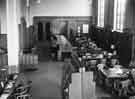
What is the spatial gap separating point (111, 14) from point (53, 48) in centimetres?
575

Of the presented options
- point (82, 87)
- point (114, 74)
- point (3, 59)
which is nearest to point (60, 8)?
point (3, 59)

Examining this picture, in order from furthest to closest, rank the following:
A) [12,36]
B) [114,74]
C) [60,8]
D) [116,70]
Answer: [60,8] < [12,36] < [116,70] < [114,74]

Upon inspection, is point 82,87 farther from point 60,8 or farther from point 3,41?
point 60,8

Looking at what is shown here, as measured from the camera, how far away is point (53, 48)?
57.5 ft

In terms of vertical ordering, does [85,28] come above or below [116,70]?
above

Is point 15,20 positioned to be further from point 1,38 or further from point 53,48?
point 53,48

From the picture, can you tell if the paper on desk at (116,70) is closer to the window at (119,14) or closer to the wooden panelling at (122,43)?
the wooden panelling at (122,43)

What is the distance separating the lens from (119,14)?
12188mm

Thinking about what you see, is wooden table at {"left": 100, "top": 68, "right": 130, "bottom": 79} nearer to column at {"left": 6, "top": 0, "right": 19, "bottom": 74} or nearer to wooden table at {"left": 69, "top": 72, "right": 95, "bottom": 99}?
wooden table at {"left": 69, "top": 72, "right": 95, "bottom": 99}

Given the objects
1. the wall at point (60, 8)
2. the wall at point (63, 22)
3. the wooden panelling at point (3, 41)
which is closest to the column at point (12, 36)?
the wooden panelling at point (3, 41)

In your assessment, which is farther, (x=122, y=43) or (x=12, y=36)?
(x=122, y=43)

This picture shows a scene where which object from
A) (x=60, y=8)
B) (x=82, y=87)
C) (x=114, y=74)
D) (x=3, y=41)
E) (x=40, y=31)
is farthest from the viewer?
(x=40, y=31)

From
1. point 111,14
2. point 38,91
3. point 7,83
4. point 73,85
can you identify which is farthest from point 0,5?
point 73,85

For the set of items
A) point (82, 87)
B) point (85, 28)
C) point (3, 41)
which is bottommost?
point (82, 87)
